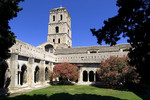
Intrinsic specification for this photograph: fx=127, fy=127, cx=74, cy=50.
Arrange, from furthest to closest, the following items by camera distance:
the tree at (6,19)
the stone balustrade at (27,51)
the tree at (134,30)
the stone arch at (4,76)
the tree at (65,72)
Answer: the tree at (65,72), the stone balustrade at (27,51), the stone arch at (4,76), the tree at (6,19), the tree at (134,30)

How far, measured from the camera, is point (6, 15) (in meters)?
8.62

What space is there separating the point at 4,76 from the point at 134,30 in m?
14.1

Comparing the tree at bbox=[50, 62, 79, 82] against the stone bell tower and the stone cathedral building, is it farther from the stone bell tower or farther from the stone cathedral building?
the stone bell tower

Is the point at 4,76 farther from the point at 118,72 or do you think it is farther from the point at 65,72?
the point at 118,72

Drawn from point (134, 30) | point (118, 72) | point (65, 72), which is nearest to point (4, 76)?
point (65, 72)

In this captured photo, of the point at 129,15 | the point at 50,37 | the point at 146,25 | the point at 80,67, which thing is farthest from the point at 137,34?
the point at 50,37

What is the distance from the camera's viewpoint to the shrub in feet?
57.2

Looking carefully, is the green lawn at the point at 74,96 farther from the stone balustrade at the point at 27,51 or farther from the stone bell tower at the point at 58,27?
the stone bell tower at the point at 58,27

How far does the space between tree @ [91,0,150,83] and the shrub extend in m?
10.3

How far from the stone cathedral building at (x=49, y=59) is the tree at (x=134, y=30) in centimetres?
1106

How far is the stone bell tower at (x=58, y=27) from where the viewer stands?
39.5m

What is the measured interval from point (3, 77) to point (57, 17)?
29.9 m

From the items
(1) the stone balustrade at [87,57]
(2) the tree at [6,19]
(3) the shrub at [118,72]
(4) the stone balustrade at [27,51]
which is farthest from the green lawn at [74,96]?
(1) the stone balustrade at [87,57]

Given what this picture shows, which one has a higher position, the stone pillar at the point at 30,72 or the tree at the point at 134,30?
the tree at the point at 134,30
